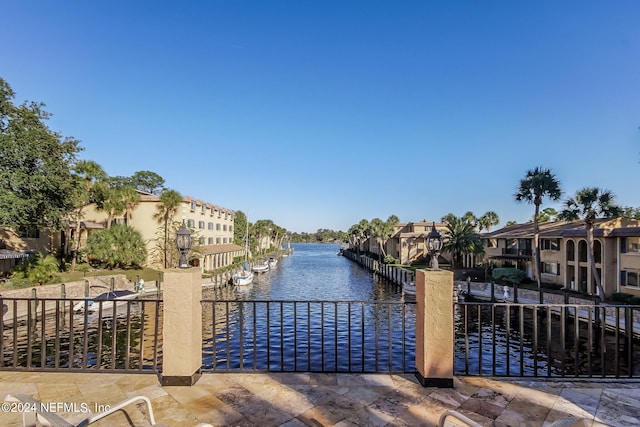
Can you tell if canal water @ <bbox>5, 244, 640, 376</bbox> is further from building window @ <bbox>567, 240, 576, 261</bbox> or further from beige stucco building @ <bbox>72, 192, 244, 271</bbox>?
beige stucco building @ <bbox>72, 192, 244, 271</bbox>

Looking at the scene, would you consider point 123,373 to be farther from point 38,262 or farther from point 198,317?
point 38,262

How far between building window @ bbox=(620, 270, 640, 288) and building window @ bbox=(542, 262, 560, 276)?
19.5ft

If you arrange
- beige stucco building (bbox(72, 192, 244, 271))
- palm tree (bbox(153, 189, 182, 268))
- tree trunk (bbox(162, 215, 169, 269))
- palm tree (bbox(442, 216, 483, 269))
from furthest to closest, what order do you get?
palm tree (bbox(442, 216, 483, 269)) → beige stucco building (bbox(72, 192, 244, 271)) → tree trunk (bbox(162, 215, 169, 269)) → palm tree (bbox(153, 189, 182, 268))

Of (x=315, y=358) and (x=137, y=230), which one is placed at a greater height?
(x=137, y=230)

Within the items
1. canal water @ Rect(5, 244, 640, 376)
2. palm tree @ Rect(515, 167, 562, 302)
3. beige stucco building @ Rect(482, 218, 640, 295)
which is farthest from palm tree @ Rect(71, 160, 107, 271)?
beige stucco building @ Rect(482, 218, 640, 295)

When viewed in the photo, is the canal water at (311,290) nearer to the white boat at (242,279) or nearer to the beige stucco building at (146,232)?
the white boat at (242,279)

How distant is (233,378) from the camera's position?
3.85 metres

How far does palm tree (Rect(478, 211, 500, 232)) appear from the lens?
49.7 meters

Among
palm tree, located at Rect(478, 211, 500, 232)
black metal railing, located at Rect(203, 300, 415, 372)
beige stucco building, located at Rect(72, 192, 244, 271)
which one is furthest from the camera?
palm tree, located at Rect(478, 211, 500, 232)

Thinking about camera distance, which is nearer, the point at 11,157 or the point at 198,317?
the point at 198,317

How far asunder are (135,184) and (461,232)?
5565cm

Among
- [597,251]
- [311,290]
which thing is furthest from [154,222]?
[597,251]

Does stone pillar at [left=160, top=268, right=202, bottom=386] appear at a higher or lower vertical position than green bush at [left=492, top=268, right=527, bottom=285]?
higher

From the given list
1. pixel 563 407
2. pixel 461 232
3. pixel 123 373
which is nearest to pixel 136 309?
pixel 123 373
